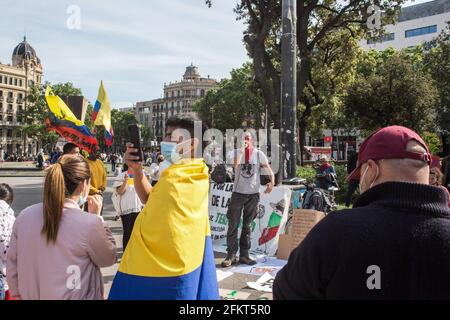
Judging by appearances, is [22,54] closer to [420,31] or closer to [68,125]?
[420,31]

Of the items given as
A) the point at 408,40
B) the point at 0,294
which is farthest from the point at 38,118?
the point at 0,294

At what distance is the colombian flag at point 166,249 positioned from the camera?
2.26 metres

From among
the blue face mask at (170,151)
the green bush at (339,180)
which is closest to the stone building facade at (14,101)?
the green bush at (339,180)

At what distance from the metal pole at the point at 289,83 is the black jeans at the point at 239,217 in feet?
8.67

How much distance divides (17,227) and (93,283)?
0.56 m

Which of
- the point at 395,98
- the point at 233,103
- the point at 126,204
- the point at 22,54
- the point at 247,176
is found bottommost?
the point at 126,204

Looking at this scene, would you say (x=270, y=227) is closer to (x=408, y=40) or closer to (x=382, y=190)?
(x=382, y=190)

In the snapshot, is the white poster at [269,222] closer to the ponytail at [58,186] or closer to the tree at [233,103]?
the ponytail at [58,186]

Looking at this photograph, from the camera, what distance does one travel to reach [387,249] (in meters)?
1.45

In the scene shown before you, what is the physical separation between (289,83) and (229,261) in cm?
421

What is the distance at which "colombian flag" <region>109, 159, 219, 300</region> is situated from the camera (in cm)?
226

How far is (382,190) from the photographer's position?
156 cm

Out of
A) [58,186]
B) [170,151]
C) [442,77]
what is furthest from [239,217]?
[442,77]

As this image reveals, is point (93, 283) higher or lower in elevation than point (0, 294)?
higher
